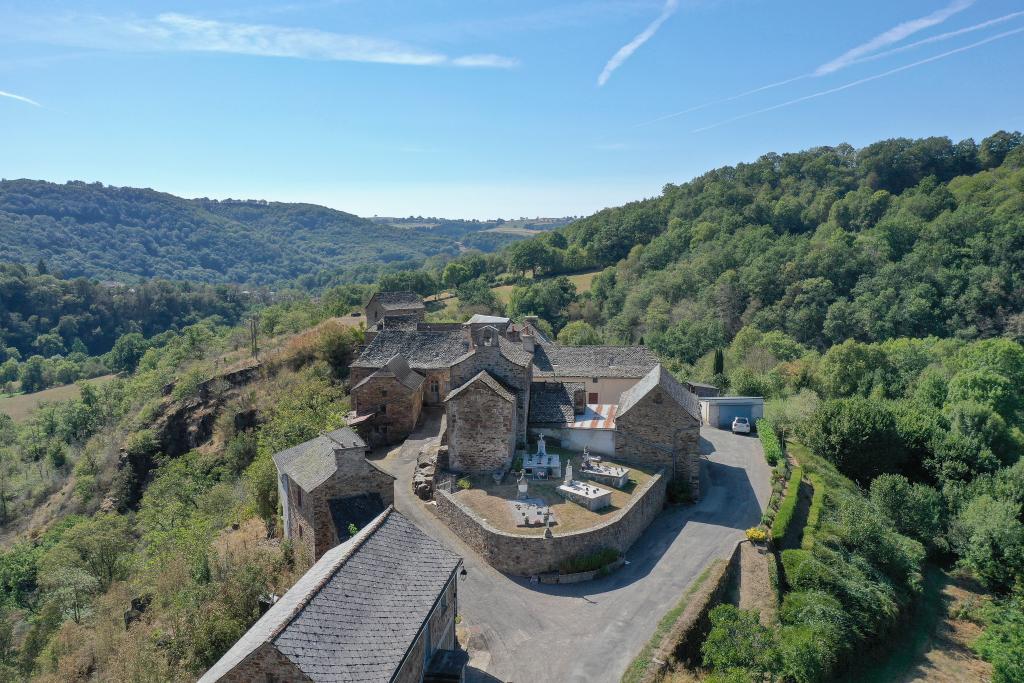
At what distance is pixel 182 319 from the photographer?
463 feet

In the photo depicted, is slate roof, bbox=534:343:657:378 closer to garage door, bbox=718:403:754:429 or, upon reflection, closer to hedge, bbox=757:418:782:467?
Result: garage door, bbox=718:403:754:429

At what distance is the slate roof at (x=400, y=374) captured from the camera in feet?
141

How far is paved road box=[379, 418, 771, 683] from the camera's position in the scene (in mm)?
21203

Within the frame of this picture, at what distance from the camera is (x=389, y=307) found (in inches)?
2648

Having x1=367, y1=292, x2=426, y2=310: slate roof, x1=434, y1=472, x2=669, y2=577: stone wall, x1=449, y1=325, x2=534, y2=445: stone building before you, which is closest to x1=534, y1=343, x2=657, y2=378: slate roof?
x1=449, y1=325, x2=534, y2=445: stone building

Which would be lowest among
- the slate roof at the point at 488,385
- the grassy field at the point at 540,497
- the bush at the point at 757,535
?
the bush at the point at 757,535

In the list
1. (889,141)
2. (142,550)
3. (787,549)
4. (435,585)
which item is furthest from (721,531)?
(889,141)

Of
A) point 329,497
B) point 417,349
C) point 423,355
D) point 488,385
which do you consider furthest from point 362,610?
point 417,349

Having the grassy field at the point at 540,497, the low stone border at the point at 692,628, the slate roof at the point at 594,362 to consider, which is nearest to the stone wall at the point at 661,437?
the grassy field at the point at 540,497

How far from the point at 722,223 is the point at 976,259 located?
1689 inches

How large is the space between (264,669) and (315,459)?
1587 cm

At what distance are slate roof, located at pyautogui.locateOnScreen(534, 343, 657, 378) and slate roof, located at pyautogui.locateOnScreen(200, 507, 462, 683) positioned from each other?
1204 inches

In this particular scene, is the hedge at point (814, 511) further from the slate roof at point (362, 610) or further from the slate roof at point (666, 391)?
the slate roof at point (362, 610)

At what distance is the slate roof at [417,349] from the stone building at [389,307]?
15.2m
